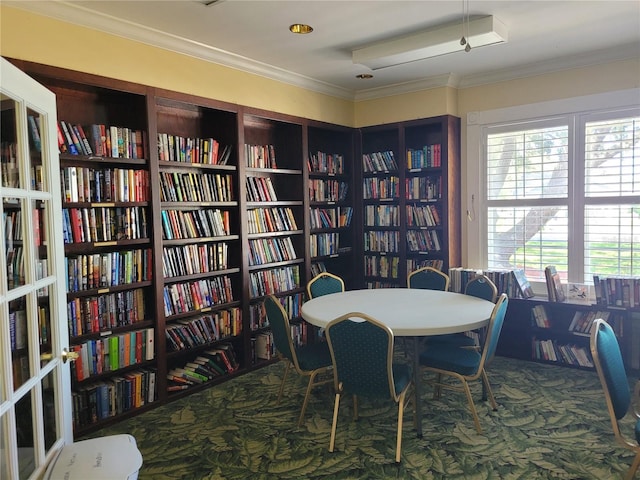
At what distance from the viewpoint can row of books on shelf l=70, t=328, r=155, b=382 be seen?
3139 millimetres

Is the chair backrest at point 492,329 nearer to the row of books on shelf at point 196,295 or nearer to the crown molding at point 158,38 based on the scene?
the row of books on shelf at point 196,295

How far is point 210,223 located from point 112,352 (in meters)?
1.28

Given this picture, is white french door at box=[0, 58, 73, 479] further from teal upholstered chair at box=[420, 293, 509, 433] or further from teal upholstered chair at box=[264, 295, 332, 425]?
teal upholstered chair at box=[420, 293, 509, 433]

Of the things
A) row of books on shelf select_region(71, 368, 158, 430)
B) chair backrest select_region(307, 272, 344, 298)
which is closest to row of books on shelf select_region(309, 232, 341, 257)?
chair backrest select_region(307, 272, 344, 298)

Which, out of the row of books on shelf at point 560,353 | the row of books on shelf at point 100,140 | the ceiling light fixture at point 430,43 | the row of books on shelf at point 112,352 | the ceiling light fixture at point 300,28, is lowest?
the row of books on shelf at point 560,353

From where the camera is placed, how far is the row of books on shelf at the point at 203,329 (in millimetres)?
3762

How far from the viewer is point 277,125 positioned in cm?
484

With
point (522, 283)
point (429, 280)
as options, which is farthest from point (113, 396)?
point (522, 283)

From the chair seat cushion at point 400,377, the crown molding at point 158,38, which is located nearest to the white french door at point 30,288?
the crown molding at point 158,38

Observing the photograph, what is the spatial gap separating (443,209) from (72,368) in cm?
352

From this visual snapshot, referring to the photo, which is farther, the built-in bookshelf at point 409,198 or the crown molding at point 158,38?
the built-in bookshelf at point 409,198

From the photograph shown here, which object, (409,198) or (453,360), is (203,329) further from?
(409,198)

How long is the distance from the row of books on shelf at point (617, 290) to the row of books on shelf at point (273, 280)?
268 centimetres

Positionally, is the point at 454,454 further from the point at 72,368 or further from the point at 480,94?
the point at 480,94
